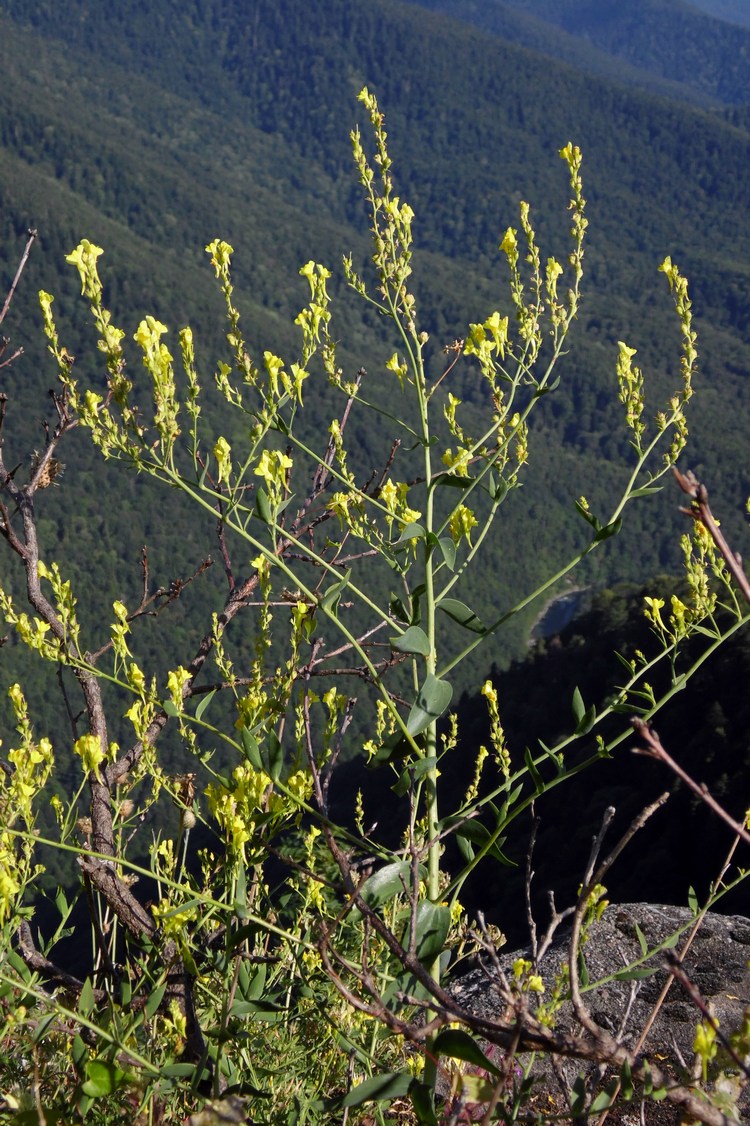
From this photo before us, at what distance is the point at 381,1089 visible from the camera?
1644mm

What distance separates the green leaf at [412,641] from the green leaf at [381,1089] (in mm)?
684

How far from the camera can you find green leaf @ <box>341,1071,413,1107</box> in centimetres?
162

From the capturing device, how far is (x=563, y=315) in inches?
95.8

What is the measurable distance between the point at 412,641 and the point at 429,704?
4.7 inches

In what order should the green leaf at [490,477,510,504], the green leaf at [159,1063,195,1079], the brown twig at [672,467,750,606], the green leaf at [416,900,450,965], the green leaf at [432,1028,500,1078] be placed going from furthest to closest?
the green leaf at [490,477,510,504]
the green leaf at [416,900,450,965]
the green leaf at [159,1063,195,1079]
the green leaf at [432,1028,500,1078]
the brown twig at [672,467,750,606]

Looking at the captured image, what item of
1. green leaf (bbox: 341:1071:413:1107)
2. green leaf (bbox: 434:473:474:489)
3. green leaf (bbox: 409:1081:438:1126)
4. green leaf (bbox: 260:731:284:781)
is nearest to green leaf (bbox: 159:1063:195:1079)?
green leaf (bbox: 341:1071:413:1107)

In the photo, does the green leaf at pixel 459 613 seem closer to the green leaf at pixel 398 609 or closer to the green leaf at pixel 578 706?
the green leaf at pixel 398 609

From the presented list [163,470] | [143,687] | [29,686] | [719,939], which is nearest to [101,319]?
[163,470]

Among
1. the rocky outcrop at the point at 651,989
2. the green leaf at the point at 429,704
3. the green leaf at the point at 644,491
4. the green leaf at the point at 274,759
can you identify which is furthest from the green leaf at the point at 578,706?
the rocky outcrop at the point at 651,989

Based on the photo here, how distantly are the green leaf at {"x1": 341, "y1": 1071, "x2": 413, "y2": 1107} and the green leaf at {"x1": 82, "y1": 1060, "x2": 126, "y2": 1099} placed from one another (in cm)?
36

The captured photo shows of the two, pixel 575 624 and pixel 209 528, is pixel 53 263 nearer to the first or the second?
pixel 209 528

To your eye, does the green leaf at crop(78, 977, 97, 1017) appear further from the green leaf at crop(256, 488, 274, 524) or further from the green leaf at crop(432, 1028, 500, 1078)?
the green leaf at crop(256, 488, 274, 524)

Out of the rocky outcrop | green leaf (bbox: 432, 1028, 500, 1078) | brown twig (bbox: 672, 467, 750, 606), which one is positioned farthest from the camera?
the rocky outcrop

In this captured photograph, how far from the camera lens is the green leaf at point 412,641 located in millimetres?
1883
